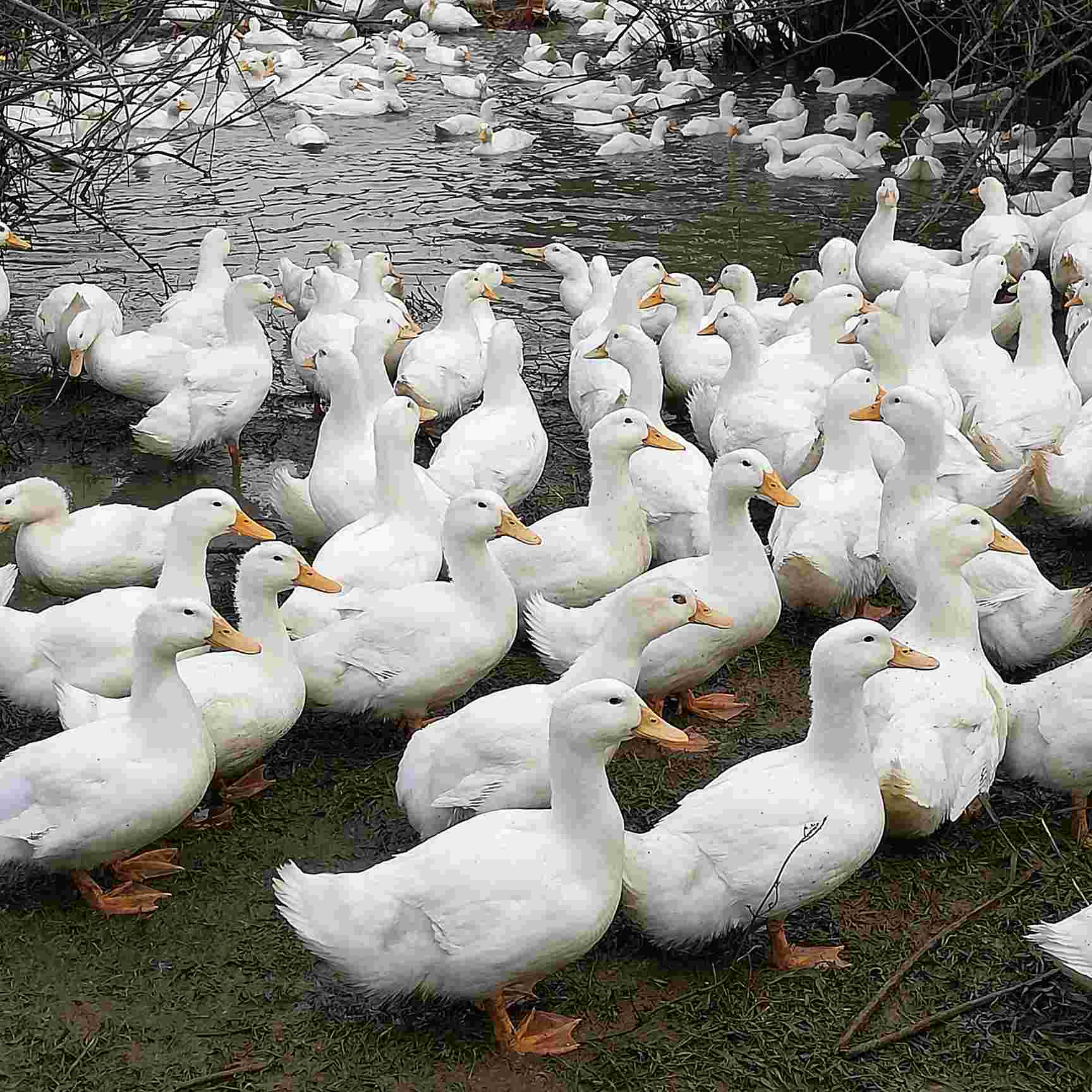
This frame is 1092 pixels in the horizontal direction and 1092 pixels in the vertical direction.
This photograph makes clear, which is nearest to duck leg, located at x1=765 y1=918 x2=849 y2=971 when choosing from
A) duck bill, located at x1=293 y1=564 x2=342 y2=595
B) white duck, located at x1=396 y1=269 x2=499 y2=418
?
duck bill, located at x1=293 y1=564 x2=342 y2=595

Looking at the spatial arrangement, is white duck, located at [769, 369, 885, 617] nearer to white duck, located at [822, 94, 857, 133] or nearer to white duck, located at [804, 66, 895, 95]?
white duck, located at [822, 94, 857, 133]

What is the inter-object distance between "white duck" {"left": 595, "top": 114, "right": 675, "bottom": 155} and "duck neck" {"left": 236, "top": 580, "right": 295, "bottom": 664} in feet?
29.1

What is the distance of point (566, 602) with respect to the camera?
5445mm

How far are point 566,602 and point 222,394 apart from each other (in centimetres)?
226

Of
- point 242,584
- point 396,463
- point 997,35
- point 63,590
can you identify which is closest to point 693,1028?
point 242,584

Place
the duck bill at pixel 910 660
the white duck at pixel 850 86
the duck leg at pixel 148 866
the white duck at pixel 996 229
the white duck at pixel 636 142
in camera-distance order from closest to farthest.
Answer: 1. the duck bill at pixel 910 660
2. the duck leg at pixel 148 866
3. the white duck at pixel 996 229
4. the white duck at pixel 636 142
5. the white duck at pixel 850 86

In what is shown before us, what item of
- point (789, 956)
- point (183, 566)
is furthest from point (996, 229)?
point (789, 956)

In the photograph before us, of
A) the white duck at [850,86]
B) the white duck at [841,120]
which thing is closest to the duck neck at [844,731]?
the white duck at [841,120]

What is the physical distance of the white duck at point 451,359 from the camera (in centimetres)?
710

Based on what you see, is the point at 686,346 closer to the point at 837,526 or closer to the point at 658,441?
the point at 658,441

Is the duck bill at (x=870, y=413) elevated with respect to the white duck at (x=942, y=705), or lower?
elevated

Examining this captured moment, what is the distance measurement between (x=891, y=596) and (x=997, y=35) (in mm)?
6772

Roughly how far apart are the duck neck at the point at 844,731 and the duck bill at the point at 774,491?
1.35 m

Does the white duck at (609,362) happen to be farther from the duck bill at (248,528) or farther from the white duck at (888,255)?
the duck bill at (248,528)
